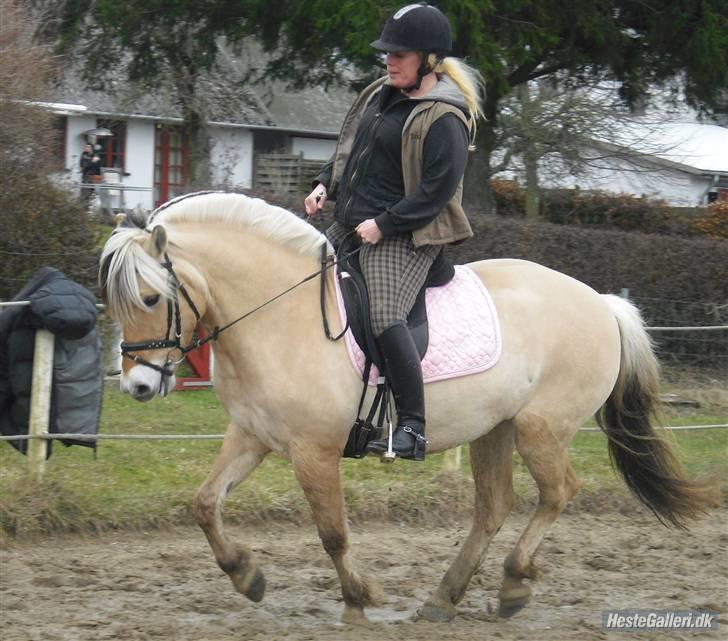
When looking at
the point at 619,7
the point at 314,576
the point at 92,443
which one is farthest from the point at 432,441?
the point at 619,7

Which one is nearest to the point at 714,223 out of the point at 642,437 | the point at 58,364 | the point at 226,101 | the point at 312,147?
the point at 226,101

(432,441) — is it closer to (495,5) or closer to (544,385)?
(544,385)

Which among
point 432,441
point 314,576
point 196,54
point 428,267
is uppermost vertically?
point 196,54

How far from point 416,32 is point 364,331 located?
1344 millimetres

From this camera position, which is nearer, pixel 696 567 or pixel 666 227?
pixel 696 567

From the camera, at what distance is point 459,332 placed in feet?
16.6

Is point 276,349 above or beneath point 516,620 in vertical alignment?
above

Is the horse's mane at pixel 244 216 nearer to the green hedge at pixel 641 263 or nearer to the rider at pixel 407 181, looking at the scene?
the rider at pixel 407 181

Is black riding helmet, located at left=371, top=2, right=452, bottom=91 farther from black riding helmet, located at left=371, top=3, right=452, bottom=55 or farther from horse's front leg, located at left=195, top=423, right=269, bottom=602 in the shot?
horse's front leg, located at left=195, top=423, right=269, bottom=602

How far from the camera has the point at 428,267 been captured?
5.02 metres

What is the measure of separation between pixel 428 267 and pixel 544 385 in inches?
36.0

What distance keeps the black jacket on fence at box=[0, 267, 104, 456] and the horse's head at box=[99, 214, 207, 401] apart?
77.9 inches

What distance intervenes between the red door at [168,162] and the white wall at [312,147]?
326 cm

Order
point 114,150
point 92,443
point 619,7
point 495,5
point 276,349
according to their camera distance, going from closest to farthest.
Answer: point 276,349 → point 92,443 → point 495,5 → point 619,7 → point 114,150
